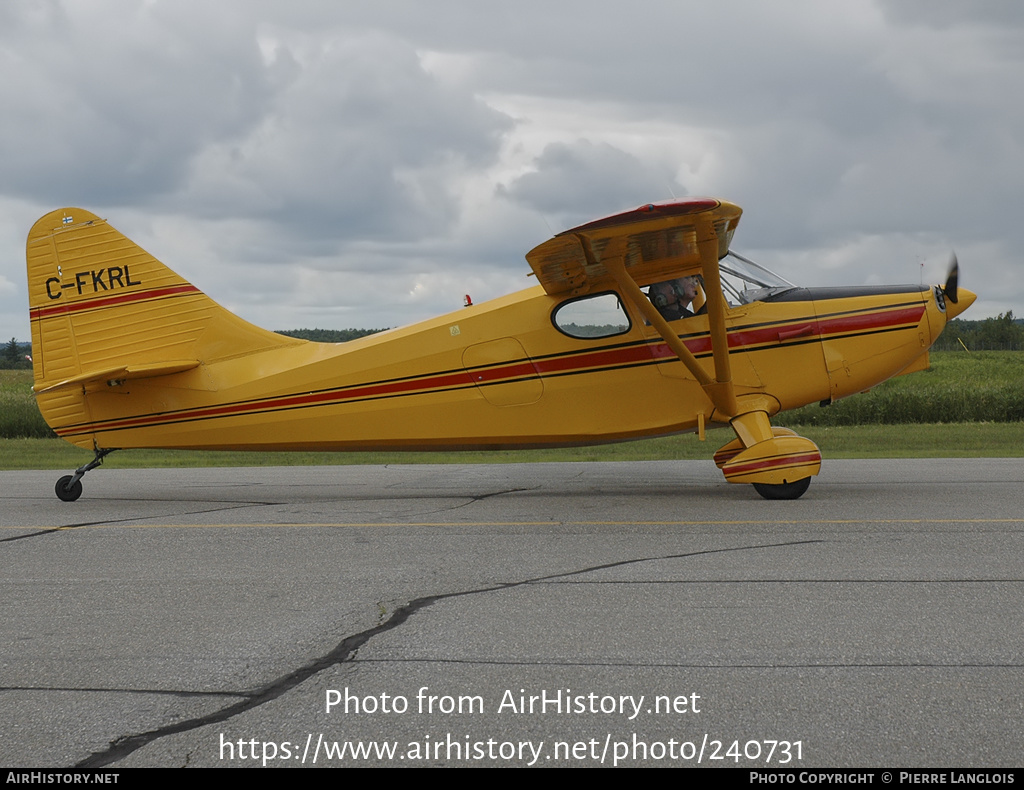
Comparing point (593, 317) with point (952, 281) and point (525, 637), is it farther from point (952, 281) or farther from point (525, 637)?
point (525, 637)

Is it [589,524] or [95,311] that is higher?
[95,311]

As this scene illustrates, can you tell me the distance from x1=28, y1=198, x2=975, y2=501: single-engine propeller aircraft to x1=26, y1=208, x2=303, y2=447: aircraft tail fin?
0.02m

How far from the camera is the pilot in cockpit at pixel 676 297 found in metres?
10.5

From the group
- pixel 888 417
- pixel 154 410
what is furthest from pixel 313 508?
pixel 888 417

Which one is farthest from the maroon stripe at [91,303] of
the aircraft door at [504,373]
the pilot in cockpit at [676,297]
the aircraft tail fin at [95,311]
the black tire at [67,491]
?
the pilot in cockpit at [676,297]

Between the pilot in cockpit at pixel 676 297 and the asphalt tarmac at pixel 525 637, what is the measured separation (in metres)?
2.20

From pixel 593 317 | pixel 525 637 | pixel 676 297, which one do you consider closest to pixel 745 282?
pixel 676 297

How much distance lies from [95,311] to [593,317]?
19.2ft

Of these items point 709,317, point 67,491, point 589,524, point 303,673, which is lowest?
point 303,673

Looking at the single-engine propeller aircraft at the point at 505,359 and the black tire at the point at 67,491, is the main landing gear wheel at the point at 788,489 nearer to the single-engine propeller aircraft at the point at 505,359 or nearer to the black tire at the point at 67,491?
the single-engine propeller aircraft at the point at 505,359

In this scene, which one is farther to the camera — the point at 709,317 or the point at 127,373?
the point at 127,373

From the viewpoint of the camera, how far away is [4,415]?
27219 millimetres

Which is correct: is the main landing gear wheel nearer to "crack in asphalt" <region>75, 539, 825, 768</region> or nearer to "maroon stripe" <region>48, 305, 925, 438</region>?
"maroon stripe" <region>48, 305, 925, 438</region>

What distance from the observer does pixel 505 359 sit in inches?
423
